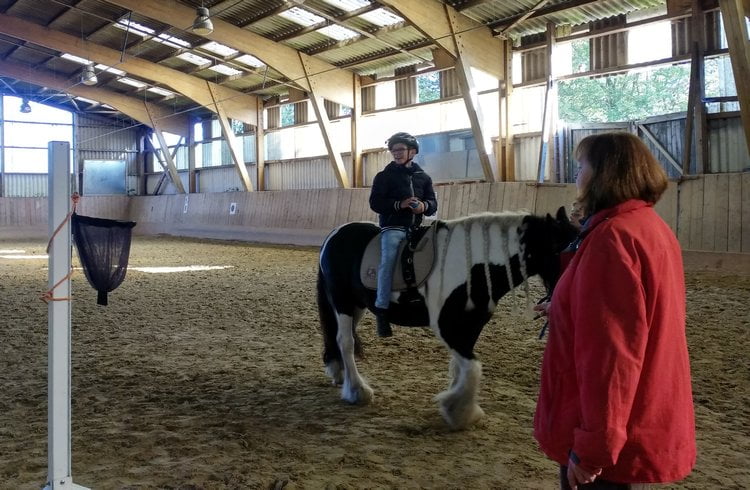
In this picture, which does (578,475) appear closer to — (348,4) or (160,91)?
(348,4)

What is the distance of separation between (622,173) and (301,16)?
50.4 feet

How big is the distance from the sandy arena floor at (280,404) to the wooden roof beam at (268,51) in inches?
379

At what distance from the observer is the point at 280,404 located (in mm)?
4359

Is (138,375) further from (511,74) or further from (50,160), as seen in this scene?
(511,74)

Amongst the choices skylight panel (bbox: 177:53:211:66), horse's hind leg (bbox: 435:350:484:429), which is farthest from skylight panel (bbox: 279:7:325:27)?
horse's hind leg (bbox: 435:350:484:429)

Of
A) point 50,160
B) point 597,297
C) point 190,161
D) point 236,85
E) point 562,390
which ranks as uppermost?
point 236,85

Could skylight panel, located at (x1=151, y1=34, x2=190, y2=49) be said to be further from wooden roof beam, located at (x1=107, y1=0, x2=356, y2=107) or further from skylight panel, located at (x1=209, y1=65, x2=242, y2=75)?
wooden roof beam, located at (x1=107, y1=0, x2=356, y2=107)

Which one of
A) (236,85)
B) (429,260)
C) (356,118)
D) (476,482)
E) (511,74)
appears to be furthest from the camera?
(236,85)

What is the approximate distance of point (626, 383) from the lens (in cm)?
148

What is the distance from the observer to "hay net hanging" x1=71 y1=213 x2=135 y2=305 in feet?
10.6

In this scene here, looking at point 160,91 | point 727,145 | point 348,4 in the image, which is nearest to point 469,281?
point 727,145

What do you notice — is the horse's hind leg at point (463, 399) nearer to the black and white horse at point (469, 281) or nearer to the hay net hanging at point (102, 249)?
the black and white horse at point (469, 281)

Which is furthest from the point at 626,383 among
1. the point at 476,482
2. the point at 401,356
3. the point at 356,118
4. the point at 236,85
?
the point at 236,85

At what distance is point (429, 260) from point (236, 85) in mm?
19939
